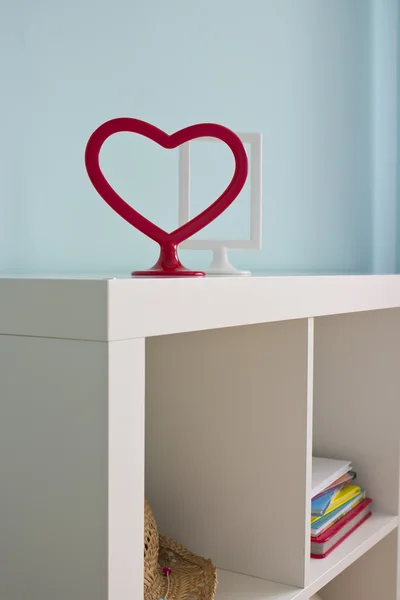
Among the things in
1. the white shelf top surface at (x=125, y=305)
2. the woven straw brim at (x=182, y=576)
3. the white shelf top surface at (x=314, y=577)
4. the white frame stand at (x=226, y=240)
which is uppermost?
the white frame stand at (x=226, y=240)

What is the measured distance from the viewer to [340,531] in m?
1.23

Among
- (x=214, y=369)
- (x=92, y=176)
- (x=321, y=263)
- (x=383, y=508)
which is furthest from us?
(x=321, y=263)

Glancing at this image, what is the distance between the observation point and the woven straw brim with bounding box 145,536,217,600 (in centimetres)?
91

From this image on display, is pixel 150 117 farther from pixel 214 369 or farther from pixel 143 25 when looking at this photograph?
pixel 214 369

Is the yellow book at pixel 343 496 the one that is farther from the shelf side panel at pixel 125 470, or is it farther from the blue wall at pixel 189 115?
the shelf side panel at pixel 125 470

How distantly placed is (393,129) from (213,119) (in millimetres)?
906

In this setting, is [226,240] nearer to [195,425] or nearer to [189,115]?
[195,425]

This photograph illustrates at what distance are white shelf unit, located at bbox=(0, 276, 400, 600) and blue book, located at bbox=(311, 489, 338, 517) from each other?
2.6 inches

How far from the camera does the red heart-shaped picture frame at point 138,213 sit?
0.78 m

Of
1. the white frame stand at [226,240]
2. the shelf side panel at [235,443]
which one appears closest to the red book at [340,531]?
the shelf side panel at [235,443]

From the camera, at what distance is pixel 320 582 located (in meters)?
1.05

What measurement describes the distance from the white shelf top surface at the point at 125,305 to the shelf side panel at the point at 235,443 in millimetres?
150

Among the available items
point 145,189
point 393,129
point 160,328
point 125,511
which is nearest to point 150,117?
point 145,189

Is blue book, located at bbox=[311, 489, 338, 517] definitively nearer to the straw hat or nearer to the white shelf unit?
the white shelf unit
